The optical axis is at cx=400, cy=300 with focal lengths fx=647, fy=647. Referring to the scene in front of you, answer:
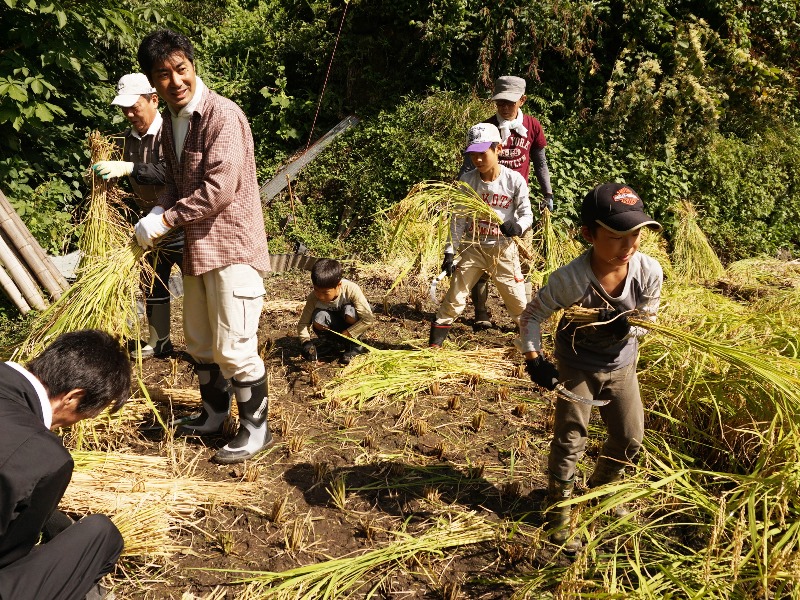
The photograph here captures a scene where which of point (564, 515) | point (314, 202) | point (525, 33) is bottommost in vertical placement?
point (564, 515)

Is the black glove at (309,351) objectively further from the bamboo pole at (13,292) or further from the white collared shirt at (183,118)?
the bamboo pole at (13,292)

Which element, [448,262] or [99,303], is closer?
[99,303]

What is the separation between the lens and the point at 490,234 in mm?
4250

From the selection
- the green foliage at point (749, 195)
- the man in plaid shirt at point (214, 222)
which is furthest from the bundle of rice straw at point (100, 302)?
the green foliage at point (749, 195)

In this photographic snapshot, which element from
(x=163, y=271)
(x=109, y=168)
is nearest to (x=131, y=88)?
(x=109, y=168)

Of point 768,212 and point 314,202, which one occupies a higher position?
point 314,202

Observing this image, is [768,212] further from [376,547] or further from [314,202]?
[376,547]

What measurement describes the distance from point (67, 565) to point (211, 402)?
4.91 feet

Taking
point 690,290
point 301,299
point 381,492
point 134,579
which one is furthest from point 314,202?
point 134,579

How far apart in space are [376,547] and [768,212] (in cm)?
748

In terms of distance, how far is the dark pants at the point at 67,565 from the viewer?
1950mm

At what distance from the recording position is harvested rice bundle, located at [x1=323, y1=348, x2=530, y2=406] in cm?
400

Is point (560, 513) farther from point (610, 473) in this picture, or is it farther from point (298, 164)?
point (298, 164)

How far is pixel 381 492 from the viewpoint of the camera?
3.16 metres
